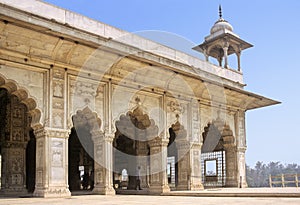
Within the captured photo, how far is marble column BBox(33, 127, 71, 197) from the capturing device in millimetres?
9469

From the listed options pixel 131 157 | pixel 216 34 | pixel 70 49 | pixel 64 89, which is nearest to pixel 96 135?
pixel 64 89

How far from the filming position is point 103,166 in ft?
35.8

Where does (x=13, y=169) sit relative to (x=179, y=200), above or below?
above

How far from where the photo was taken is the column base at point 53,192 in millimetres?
9336

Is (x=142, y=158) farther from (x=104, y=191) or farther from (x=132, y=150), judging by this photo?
(x=104, y=191)

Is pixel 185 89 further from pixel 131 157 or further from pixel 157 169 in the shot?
pixel 131 157

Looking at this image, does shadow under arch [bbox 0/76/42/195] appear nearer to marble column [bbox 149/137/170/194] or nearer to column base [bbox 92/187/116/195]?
column base [bbox 92/187/116/195]

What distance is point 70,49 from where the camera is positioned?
9.78m

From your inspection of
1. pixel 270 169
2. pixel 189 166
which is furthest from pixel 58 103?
pixel 270 169

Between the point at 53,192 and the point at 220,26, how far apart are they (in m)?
10.7

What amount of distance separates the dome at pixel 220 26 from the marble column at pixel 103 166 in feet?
27.4

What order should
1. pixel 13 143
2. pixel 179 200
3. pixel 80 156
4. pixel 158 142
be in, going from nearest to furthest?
pixel 179 200
pixel 13 143
pixel 158 142
pixel 80 156

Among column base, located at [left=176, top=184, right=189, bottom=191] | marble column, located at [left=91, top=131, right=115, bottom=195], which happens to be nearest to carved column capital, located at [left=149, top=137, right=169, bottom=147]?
column base, located at [left=176, top=184, right=189, bottom=191]

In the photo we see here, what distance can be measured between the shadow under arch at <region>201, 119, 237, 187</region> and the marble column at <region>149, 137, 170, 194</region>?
3.00 meters
